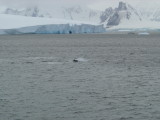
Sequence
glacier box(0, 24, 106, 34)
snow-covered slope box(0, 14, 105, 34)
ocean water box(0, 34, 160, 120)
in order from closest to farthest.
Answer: ocean water box(0, 34, 160, 120) < snow-covered slope box(0, 14, 105, 34) < glacier box(0, 24, 106, 34)

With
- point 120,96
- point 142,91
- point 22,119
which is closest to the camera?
point 22,119

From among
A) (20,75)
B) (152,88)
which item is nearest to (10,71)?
(20,75)

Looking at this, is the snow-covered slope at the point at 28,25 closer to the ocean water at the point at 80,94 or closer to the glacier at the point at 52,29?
the glacier at the point at 52,29

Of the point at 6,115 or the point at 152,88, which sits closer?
the point at 6,115

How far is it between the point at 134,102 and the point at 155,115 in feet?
6.54

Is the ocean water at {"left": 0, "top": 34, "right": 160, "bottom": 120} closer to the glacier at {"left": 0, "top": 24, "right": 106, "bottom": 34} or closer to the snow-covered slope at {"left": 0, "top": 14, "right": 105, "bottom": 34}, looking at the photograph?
the snow-covered slope at {"left": 0, "top": 14, "right": 105, "bottom": 34}

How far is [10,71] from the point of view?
82.4ft

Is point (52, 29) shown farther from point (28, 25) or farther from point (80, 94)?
point (80, 94)

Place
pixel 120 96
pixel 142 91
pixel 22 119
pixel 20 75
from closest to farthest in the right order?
pixel 22 119 < pixel 120 96 < pixel 142 91 < pixel 20 75

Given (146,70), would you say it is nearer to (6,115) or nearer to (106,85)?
(106,85)

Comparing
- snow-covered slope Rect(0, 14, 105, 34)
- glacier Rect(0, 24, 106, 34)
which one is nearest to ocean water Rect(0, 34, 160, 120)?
snow-covered slope Rect(0, 14, 105, 34)

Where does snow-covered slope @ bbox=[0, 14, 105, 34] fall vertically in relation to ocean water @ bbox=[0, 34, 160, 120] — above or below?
above

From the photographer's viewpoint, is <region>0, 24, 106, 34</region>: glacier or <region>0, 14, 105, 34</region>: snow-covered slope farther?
<region>0, 24, 106, 34</region>: glacier

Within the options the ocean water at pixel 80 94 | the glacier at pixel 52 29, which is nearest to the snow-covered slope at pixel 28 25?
the glacier at pixel 52 29
